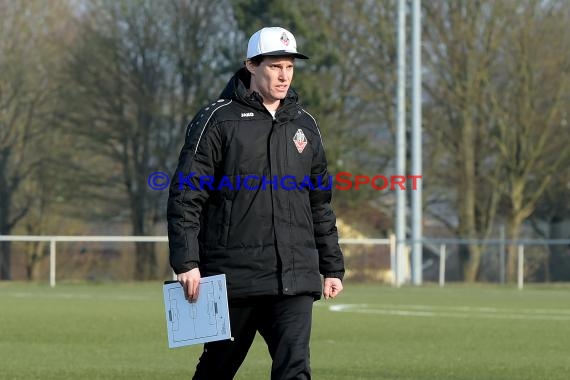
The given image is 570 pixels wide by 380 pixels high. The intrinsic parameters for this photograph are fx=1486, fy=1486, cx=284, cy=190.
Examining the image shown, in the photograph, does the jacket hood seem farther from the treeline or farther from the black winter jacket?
the treeline

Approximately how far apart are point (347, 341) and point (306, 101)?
34.7 m

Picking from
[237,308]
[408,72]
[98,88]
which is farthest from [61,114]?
[237,308]

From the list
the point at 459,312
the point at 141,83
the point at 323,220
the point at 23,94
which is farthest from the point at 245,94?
the point at 23,94

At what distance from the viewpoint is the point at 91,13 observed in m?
48.4

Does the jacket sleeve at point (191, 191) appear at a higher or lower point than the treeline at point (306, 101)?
lower

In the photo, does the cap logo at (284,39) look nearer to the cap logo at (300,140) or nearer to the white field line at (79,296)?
the cap logo at (300,140)

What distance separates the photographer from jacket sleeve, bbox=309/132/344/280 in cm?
720

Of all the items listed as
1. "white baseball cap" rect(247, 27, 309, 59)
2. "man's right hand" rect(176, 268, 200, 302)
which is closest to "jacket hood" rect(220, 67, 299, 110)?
"white baseball cap" rect(247, 27, 309, 59)

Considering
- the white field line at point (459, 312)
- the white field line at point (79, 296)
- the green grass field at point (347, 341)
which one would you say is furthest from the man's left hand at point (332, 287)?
the white field line at point (79, 296)

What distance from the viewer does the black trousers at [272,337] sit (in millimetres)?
6926

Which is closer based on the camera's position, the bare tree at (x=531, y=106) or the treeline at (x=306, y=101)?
the bare tree at (x=531, y=106)

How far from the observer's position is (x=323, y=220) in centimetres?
724

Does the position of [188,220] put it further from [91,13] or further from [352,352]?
[91,13]

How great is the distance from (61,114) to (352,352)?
36812 millimetres
